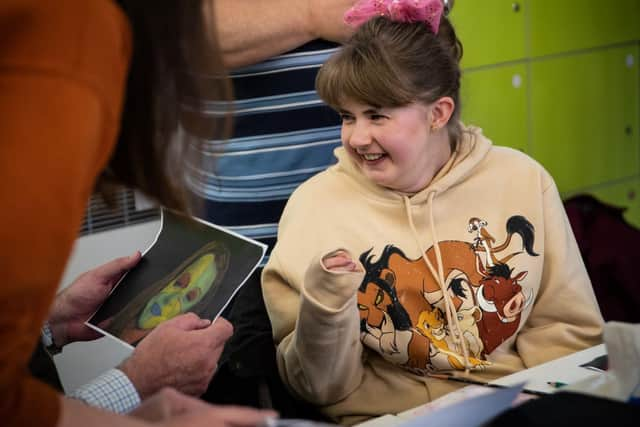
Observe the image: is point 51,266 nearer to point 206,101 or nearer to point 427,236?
point 206,101

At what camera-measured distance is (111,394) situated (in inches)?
43.3

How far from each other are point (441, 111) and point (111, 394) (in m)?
0.94

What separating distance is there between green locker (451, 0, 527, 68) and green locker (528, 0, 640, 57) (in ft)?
0.30

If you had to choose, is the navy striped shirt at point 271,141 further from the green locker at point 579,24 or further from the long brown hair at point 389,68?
the green locker at point 579,24

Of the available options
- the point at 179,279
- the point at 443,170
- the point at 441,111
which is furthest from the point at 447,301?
the point at 179,279

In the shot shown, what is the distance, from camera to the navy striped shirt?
1905 mm

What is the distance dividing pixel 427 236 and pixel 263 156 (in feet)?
1.44

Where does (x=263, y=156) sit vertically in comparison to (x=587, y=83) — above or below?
above

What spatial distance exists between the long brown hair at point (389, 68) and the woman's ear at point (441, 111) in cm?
1

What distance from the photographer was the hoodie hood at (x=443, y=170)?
67.8 inches

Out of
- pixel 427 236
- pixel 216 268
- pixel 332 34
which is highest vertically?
pixel 332 34

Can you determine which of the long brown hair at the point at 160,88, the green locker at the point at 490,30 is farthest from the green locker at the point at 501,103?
the long brown hair at the point at 160,88

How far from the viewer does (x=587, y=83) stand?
359 centimetres

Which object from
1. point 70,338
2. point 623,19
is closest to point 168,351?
point 70,338
